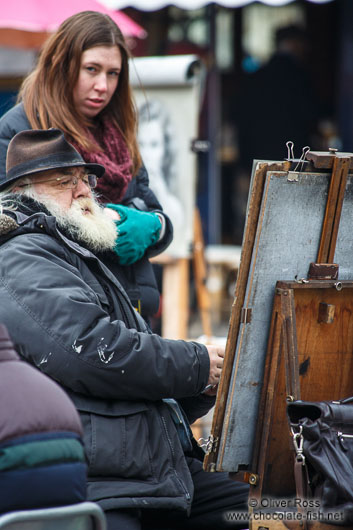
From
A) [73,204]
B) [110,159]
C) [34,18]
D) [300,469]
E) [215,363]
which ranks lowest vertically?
[300,469]

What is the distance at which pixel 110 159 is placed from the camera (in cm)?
277

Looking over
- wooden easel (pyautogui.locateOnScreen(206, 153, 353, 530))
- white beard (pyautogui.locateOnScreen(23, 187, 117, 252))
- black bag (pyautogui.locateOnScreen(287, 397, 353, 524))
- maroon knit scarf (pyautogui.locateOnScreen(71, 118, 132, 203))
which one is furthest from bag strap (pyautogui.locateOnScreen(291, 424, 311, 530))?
maroon knit scarf (pyautogui.locateOnScreen(71, 118, 132, 203))

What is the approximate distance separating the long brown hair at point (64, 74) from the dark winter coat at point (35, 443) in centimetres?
133

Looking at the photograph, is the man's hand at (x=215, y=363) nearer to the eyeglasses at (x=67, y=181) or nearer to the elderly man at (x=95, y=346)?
the elderly man at (x=95, y=346)

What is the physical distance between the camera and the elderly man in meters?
1.95

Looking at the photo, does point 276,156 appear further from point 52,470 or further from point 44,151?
point 52,470

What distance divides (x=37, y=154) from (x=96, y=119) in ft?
2.40

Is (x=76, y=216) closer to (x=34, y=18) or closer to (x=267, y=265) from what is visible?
(x=267, y=265)

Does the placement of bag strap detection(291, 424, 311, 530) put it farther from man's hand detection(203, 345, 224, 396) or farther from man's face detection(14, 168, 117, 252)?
man's face detection(14, 168, 117, 252)

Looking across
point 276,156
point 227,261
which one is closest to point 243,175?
point 276,156

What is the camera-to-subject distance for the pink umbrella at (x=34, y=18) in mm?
4496

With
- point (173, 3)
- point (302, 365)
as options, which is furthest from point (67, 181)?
point (173, 3)

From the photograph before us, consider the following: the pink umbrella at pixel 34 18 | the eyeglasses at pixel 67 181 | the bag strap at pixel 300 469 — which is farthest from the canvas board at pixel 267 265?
the pink umbrella at pixel 34 18

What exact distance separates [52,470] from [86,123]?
1.62m
